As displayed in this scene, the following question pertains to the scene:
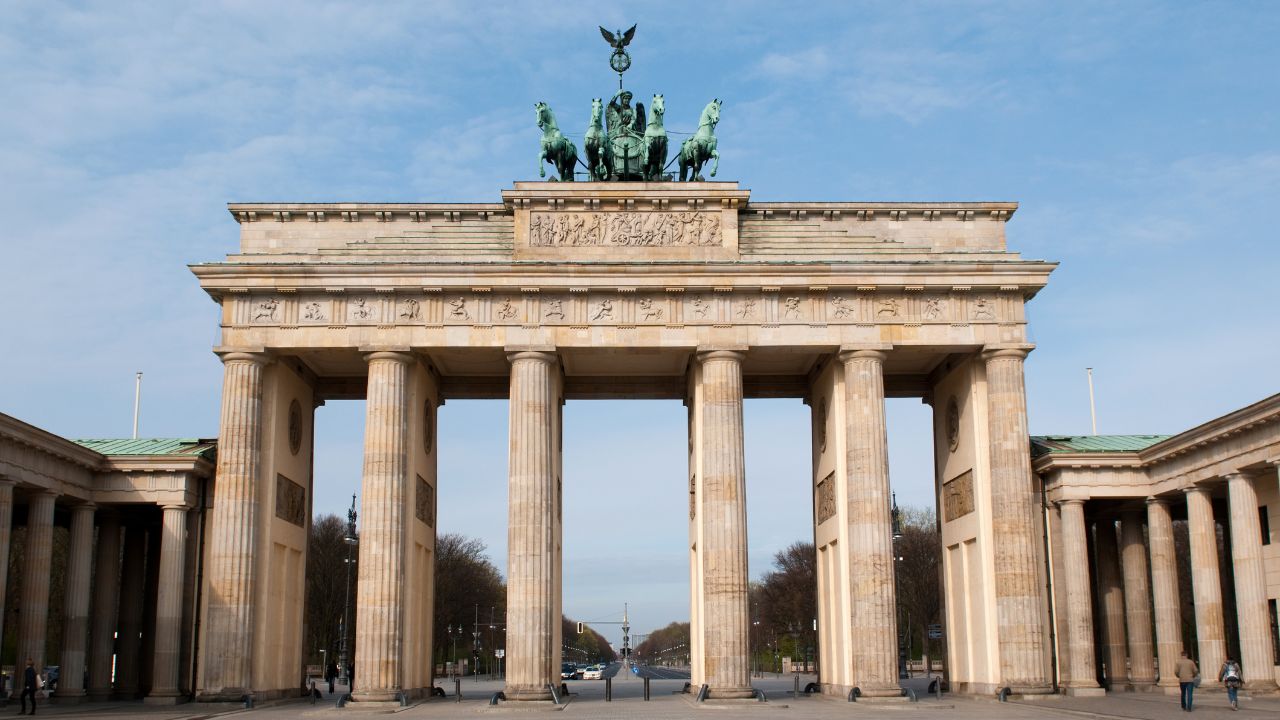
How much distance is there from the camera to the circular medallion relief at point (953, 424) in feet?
134

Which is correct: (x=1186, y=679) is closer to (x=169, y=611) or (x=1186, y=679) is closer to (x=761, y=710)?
(x=761, y=710)

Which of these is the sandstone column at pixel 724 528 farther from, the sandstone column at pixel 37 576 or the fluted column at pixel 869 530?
the sandstone column at pixel 37 576

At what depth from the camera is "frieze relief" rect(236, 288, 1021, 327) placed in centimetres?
3791

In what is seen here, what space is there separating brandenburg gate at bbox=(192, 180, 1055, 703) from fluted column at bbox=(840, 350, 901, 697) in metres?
0.07

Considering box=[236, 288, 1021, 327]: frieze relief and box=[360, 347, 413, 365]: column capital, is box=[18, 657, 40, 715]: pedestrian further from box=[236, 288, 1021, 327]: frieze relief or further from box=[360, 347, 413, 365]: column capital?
box=[360, 347, 413, 365]: column capital

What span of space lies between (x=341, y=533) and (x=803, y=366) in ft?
189

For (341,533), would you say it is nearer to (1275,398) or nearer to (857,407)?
(857,407)

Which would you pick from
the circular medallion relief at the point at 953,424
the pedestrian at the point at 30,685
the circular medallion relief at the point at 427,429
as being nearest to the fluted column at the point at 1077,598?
the circular medallion relief at the point at 953,424

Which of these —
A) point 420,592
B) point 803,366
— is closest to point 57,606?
point 420,592

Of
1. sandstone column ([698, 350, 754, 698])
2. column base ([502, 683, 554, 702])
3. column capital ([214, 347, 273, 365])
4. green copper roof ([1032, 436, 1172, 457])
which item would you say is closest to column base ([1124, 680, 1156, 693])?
green copper roof ([1032, 436, 1172, 457])

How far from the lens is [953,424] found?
136 feet

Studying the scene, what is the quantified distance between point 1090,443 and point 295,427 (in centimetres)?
2765

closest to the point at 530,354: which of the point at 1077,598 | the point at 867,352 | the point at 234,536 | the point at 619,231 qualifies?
the point at 619,231

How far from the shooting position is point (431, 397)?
43.0 metres
